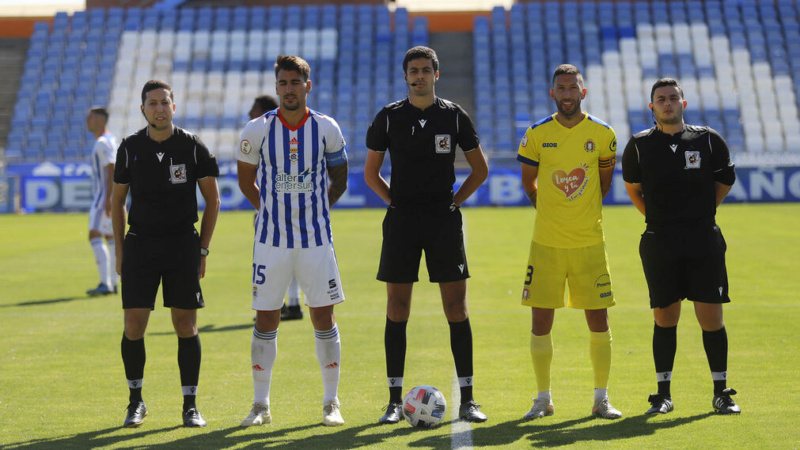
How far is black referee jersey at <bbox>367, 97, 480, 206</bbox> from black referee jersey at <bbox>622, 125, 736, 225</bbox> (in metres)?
1.15

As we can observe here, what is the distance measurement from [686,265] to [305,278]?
2.43 meters

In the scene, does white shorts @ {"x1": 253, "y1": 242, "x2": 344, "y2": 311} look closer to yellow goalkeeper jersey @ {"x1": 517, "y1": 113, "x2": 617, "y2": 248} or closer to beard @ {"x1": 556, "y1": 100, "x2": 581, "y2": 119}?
yellow goalkeeper jersey @ {"x1": 517, "y1": 113, "x2": 617, "y2": 248}

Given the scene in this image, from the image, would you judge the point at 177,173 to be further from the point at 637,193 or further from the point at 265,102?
the point at 265,102

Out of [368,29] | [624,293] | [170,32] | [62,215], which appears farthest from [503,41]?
[624,293]

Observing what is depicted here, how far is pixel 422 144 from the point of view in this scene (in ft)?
20.2

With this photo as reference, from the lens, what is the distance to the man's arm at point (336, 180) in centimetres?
631

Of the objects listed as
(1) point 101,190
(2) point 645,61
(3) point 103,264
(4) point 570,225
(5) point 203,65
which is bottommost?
(4) point 570,225

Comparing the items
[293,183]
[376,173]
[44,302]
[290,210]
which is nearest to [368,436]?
[290,210]

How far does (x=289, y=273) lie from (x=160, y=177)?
0.99 m

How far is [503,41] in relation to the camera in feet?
129

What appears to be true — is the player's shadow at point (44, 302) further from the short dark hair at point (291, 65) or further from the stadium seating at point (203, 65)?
the stadium seating at point (203, 65)

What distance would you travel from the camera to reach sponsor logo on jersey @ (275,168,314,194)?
612 cm

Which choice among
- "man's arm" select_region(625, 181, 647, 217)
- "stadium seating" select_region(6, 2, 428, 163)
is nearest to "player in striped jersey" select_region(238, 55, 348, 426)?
"man's arm" select_region(625, 181, 647, 217)

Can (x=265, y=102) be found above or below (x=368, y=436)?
above
